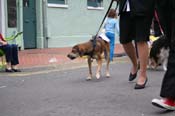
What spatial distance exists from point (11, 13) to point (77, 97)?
468 inches

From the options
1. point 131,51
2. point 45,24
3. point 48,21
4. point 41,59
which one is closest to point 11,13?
point 45,24

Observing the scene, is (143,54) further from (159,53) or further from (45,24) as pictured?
(45,24)

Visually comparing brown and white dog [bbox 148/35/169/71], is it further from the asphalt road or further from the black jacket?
the black jacket

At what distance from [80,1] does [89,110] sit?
16334mm

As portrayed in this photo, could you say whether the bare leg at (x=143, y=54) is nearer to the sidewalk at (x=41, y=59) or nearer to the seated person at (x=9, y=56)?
the seated person at (x=9, y=56)

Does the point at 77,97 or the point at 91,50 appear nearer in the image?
the point at 77,97

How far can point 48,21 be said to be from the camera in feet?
65.2

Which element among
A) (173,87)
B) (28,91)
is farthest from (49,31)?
(173,87)

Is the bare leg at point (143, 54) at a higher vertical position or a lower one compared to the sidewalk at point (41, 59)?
higher

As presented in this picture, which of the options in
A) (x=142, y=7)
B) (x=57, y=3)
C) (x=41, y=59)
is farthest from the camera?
(x=57, y=3)

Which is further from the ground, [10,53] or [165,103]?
[165,103]

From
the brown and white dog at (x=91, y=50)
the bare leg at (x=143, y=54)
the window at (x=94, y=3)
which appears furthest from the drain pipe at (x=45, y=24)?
the bare leg at (x=143, y=54)

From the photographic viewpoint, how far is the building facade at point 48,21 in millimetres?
18172

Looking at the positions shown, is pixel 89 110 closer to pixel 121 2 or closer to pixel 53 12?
pixel 121 2
